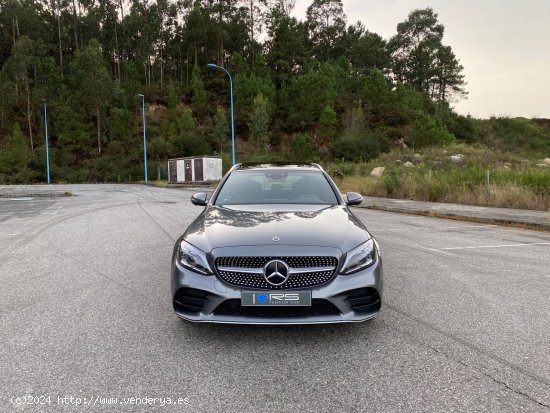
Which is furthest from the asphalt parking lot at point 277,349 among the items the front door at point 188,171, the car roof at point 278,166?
the front door at point 188,171

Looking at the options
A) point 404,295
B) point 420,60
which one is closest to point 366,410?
point 404,295

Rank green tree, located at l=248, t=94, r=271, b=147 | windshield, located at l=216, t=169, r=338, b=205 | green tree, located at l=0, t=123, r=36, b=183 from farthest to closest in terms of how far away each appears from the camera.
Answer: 1. green tree, located at l=248, t=94, r=271, b=147
2. green tree, located at l=0, t=123, r=36, b=183
3. windshield, located at l=216, t=169, r=338, b=205

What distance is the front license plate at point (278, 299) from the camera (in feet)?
10.8

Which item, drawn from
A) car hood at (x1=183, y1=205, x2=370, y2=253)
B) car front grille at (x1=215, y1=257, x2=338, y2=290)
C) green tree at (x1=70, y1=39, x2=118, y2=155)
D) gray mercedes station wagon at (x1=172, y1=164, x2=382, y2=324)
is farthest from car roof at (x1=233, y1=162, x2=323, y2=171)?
green tree at (x1=70, y1=39, x2=118, y2=155)

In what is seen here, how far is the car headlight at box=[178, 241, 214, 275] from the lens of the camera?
11.5 ft

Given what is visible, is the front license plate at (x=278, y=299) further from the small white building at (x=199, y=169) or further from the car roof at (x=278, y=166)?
the small white building at (x=199, y=169)

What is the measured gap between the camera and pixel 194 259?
11.8ft

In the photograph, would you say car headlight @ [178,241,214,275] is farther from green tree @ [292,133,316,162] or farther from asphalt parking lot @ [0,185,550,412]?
green tree @ [292,133,316,162]

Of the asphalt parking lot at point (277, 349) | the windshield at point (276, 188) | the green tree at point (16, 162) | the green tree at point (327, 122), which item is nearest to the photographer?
the asphalt parking lot at point (277, 349)

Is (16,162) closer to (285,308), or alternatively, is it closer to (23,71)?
(23,71)

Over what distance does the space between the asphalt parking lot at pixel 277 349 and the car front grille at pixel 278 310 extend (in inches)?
12.1

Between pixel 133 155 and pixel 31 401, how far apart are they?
5852cm

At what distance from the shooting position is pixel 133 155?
190ft

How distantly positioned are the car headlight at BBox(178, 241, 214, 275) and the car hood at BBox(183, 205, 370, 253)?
0.06m
